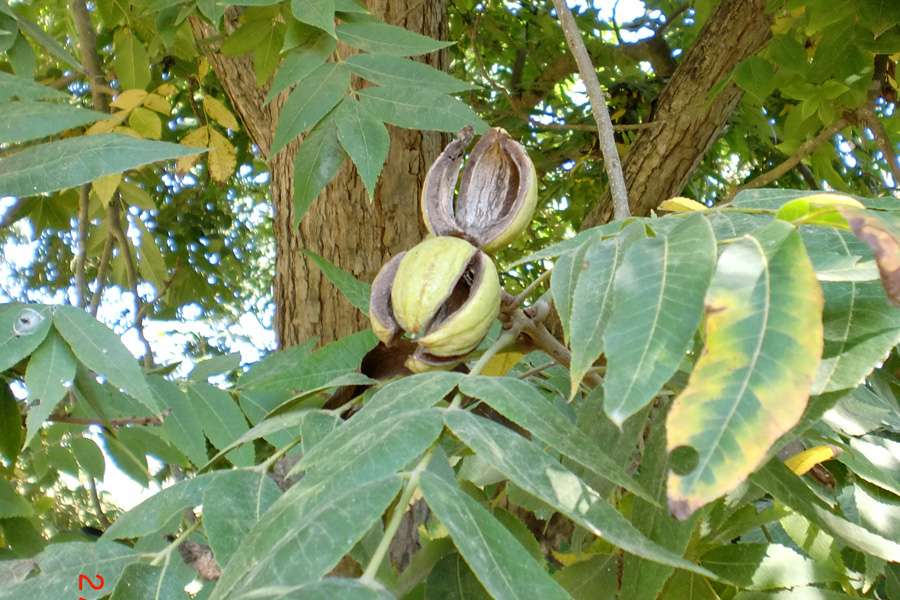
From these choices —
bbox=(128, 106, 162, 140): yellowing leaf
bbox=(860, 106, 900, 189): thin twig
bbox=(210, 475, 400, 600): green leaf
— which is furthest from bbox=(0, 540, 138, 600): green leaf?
bbox=(860, 106, 900, 189): thin twig

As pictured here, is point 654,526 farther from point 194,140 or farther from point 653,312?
point 194,140

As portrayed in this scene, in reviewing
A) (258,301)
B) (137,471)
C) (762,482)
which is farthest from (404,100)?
(258,301)

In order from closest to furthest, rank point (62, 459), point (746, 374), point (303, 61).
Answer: point (746, 374) → point (303, 61) → point (62, 459)

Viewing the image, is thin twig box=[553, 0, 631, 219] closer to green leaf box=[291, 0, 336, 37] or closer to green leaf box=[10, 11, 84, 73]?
green leaf box=[291, 0, 336, 37]

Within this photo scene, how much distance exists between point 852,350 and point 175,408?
990 millimetres

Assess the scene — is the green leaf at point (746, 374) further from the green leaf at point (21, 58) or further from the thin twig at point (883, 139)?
the thin twig at point (883, 139)

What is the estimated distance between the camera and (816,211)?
2.53ft

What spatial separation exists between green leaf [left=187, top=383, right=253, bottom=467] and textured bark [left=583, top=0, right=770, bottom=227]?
1.58 m

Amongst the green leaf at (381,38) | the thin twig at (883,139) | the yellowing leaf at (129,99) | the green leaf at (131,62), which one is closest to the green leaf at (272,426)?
the green leaf at (381,38)

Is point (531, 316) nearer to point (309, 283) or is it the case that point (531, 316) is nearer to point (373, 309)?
point (373, 309)

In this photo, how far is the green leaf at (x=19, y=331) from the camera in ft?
3.62

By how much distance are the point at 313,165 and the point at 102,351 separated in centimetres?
73

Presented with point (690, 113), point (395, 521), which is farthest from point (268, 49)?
point (395, 521)

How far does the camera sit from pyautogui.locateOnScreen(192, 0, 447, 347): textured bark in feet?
8.25
